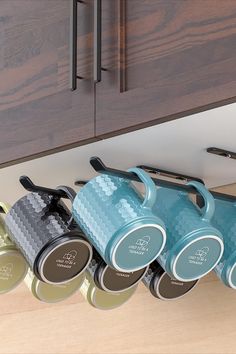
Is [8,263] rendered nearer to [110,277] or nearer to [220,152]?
[110,277]

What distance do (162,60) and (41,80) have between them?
0.28 meters

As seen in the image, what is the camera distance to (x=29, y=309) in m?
1.96

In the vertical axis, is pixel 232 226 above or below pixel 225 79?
below

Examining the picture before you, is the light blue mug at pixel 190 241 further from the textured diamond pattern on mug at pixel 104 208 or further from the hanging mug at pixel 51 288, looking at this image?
the hanging mug at pixel 51 288

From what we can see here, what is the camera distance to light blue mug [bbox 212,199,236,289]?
1.41 metres

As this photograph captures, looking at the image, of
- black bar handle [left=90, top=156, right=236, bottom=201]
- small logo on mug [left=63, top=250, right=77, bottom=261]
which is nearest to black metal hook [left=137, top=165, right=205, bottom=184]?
black bar handle [left=90, top=156, right=236, bottom=201]

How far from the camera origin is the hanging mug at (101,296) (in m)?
1.56

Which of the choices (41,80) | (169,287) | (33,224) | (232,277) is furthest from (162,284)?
(41,80)

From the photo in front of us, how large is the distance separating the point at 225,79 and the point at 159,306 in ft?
2.36

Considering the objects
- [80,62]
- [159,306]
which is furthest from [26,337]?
[80,62]

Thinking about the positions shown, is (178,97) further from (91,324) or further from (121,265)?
(91,324)

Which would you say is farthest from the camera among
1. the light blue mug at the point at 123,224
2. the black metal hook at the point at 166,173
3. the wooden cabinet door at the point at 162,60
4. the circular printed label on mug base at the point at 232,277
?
the black metal hook at the point at 166,173

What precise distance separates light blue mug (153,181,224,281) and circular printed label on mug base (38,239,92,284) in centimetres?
13

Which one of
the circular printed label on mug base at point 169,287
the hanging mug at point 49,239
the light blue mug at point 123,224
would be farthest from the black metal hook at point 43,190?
the circular printed label on mug base at point 169,287
